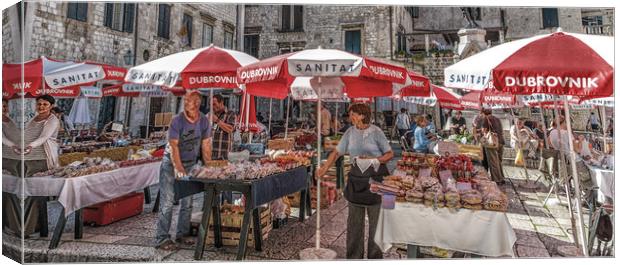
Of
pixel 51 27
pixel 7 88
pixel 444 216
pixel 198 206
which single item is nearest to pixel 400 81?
pixel 444 216

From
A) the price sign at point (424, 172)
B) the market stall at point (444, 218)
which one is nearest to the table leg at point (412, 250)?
the market stall at point (444, 218)

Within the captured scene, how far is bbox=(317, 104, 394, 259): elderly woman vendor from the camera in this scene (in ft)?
13.3

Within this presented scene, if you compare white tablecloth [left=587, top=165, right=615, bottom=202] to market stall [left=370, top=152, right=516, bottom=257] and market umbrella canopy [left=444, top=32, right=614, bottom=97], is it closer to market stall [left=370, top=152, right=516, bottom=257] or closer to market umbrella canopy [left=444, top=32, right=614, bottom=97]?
market umbrella canopy [left=444, top=32, right=614, bottom=97]

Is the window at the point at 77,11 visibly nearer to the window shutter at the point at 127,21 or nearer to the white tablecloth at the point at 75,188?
the window shutter at the point at 127,21

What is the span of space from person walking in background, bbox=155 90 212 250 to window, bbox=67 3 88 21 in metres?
7.92

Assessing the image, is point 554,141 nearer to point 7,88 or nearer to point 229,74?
point 229,74

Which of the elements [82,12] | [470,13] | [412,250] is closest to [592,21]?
[470,13]

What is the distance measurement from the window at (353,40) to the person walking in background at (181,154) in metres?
12.9

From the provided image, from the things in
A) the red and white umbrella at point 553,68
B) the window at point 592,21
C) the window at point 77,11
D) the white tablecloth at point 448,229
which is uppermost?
the window at point 77,11

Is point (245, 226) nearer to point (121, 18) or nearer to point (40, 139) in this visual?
point (40, 139)

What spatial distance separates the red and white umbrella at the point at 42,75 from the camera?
15.0ft

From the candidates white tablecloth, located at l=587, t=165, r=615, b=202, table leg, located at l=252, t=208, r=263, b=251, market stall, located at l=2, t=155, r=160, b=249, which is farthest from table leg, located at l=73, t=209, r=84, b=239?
white tablecloth, located at l=587, t=165, r=615, b=202

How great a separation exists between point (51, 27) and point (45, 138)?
19.2 ft

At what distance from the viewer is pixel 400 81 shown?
464cm
